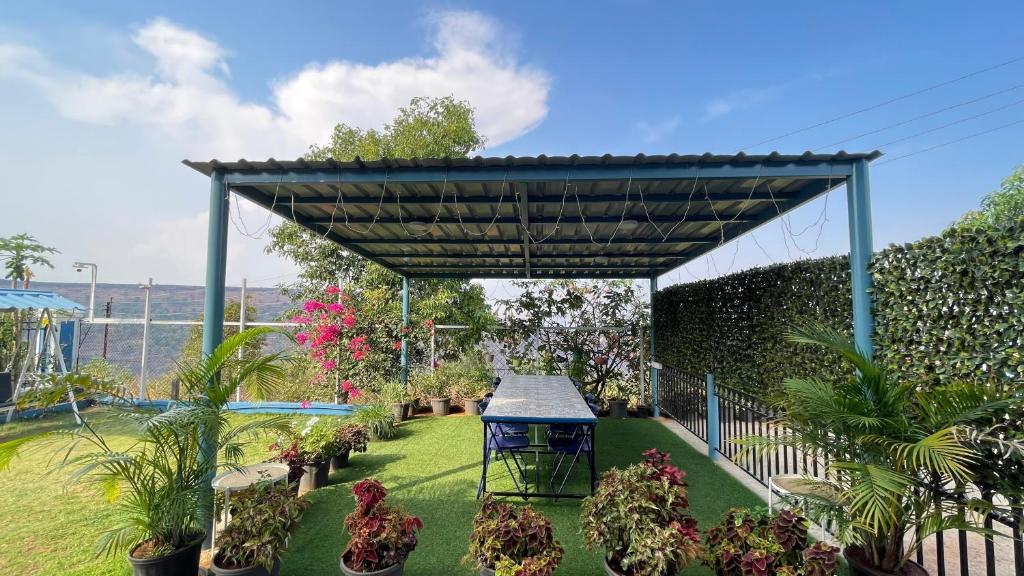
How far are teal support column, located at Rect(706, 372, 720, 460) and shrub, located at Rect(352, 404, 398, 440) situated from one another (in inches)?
168

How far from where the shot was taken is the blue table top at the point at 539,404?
344 cm

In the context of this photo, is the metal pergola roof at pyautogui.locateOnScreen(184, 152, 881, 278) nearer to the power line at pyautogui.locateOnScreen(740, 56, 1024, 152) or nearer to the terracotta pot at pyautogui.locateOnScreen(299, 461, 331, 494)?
the terracotta pot at pyautogui.locateOnScreen(299, 461, 331, 494)

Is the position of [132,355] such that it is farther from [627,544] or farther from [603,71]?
[603,71]

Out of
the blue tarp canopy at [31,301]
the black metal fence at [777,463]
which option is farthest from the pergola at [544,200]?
the blue tarp canopy at [31,301]

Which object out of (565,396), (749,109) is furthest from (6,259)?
(749,109)

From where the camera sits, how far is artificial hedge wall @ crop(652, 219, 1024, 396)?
2.20m

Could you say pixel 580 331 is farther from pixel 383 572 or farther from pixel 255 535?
pixel 255 535

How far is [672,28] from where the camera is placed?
733 centimetres

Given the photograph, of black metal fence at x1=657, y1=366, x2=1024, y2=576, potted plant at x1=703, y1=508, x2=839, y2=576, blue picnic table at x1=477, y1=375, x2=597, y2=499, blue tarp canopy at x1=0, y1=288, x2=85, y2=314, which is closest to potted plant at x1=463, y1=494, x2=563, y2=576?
potted plant at x1=703, y1=508, x2=839, y2=576

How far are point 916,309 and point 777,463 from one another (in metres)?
1.71

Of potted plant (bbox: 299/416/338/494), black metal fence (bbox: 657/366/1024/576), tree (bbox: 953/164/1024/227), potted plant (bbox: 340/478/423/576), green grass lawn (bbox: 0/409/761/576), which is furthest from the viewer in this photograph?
tree (bbox: 953/164/1024/227)

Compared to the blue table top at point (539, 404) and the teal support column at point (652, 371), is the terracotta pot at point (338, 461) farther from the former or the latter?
the teal support column at point (652, 371)

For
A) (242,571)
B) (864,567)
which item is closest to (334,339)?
(242,571)

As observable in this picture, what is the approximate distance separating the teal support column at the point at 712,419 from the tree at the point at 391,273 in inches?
183
